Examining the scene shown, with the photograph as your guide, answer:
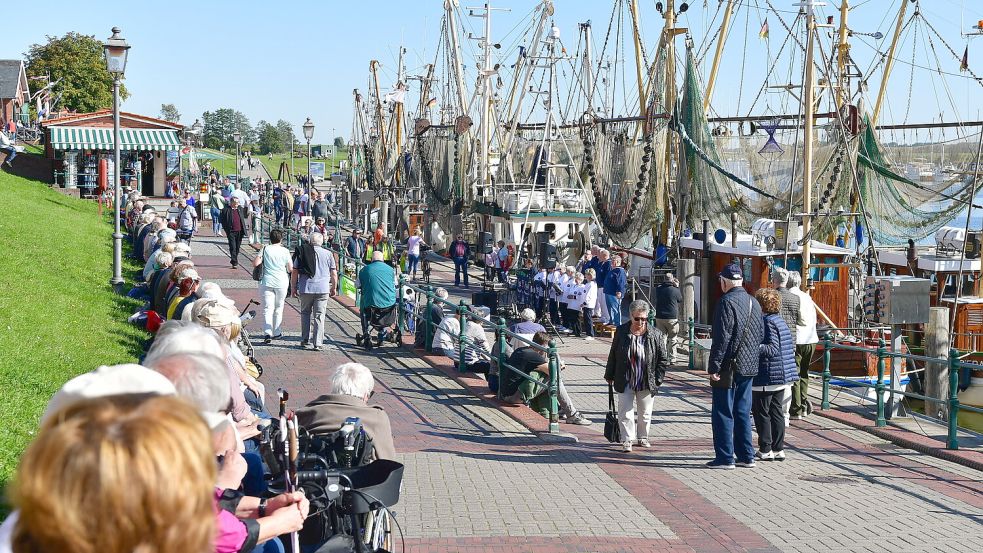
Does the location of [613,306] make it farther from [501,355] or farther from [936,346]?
[501,355]

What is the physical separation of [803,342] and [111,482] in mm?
11255

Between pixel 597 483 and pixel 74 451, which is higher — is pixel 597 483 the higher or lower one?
the lower one

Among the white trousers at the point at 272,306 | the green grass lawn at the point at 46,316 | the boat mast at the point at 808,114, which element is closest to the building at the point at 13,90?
the green grass lawn at the point at 46,316

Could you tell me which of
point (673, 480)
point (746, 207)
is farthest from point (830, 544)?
point (746, 207)

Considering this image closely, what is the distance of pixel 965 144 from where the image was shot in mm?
28516

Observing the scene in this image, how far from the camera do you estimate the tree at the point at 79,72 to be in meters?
72.4

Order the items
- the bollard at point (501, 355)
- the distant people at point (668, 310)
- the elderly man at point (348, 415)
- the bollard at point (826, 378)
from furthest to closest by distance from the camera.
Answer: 1. the distant people at point (668, 310)
2. the bollard at point (826, 378)
3. the bollard at point (501, 355)
4. the elderly man at point (348, 415)

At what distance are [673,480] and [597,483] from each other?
0.68 m

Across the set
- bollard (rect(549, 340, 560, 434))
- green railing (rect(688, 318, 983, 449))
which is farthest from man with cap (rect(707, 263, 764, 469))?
green railing (rect(688, 318, 983, 449))

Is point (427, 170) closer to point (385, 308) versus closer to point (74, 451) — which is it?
point (385, 308)

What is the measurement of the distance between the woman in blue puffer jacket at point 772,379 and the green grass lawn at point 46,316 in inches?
231

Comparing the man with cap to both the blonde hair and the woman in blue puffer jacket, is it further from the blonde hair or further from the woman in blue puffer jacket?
the blonde hair

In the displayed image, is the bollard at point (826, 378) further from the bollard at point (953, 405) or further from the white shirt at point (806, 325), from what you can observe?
the bollard at point (953, 405)

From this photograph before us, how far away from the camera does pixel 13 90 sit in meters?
77.6
